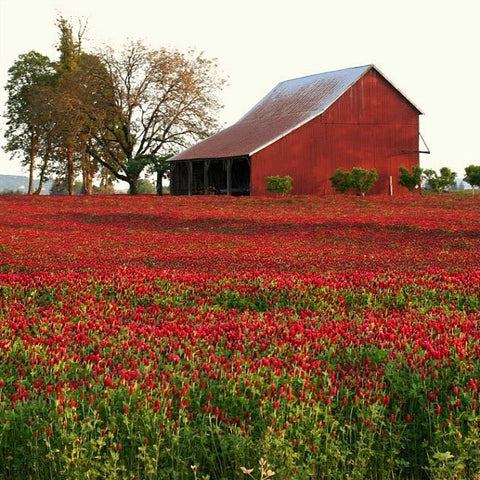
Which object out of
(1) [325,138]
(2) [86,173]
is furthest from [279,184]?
(2) [86,173]

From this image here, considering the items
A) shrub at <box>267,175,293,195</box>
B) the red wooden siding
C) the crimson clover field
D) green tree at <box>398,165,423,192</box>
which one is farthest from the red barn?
the crimson clover field

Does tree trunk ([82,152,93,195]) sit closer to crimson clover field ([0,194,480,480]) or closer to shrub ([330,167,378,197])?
shrub ([330,167,378,197])

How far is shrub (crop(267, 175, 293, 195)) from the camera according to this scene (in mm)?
45278

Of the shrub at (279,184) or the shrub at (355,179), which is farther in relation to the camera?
the shrub at (355,179)

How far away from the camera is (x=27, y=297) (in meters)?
10.2

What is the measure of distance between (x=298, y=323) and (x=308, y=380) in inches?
89.5

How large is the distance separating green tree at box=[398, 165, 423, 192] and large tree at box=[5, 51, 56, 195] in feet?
96.7

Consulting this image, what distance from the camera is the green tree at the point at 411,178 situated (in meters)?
49.9

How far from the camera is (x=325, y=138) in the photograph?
49688 millimetres

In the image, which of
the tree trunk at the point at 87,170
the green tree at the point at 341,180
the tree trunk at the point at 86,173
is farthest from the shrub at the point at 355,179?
the tree trunk at the point at 86,173

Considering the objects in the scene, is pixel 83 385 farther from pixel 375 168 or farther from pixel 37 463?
pixel 375 168

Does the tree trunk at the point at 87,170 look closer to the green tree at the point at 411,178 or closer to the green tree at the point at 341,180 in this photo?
the green tree at the point at 341,180

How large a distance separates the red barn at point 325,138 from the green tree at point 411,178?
3.98 ft

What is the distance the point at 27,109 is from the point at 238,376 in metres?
63.5
